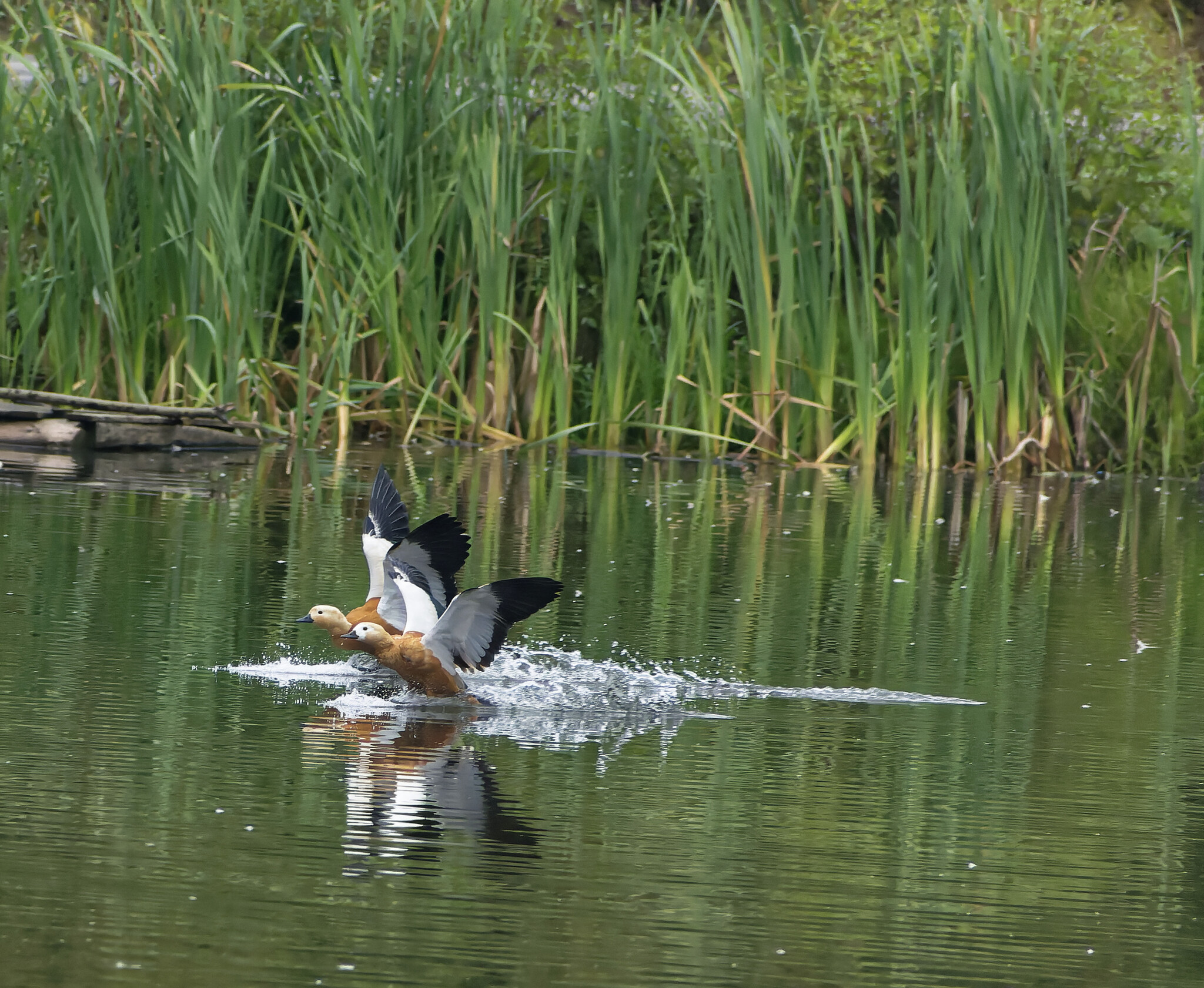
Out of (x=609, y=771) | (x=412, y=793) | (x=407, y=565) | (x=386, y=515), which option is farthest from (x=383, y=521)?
(x=412, y=793)

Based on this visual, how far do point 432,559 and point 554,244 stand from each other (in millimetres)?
7086

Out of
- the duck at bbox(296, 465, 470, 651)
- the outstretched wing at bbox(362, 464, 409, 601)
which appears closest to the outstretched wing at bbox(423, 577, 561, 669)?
the duck at bbox(296, 465, 470, 651)

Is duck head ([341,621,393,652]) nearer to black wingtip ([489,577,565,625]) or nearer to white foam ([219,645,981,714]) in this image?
white foam ([219,645,981,714])

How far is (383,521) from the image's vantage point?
6355 mm

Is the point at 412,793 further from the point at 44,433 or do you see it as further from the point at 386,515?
the point at 44,433

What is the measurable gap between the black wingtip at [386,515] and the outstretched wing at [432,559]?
0.47 metres

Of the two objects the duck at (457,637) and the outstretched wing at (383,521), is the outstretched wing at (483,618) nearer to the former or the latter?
the duck at (457,637)

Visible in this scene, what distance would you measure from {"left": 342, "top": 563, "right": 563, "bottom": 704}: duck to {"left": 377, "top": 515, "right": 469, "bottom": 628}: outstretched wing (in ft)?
0.82

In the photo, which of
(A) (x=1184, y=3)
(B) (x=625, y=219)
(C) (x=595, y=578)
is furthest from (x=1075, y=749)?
(A) (x=1184, y=3)

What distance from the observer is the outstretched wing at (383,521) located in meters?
6.05

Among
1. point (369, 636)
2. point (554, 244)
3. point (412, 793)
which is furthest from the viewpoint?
point (554, 244)

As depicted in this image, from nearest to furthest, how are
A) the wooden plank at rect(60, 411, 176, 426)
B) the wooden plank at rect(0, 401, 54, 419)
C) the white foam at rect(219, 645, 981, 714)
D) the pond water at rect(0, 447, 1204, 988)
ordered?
the pond water at rect(0, 447, 1204, 988) < the white foam at rect(219, 645, 981, 714) < the wooden plank at rect(0, 401, 54, 419) < the wooden plank at rect(60, 411, 176, 426)

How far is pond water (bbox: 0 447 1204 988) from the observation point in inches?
125

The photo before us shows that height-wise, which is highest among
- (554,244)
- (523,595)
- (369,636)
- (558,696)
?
(554,244)
